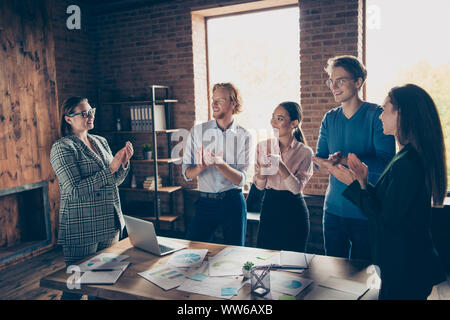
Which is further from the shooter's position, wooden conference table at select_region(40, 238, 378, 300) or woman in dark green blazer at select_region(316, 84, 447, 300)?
wooden conference table at select_region(40, 238, 378, 300)

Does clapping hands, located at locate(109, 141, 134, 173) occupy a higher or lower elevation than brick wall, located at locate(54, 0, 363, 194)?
lower

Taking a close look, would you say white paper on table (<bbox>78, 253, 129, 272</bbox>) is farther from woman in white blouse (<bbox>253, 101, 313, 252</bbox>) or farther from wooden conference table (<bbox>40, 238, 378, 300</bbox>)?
woman in white blouse (<bbox>253, 101, 313, 252</bbox>)

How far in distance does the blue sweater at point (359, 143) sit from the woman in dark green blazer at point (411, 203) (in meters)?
0.68

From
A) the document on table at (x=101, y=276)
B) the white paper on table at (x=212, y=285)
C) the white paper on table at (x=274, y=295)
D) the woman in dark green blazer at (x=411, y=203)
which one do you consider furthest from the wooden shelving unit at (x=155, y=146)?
the woman in dark green blazer at (x=411, y=203)

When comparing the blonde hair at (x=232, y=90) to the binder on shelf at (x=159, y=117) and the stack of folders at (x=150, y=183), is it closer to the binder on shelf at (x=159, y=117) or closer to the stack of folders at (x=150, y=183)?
the binder on shelf at (x=159, y=117)

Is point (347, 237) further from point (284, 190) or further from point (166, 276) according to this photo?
point (166, 276)

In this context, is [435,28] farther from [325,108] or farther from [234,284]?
[234,284]

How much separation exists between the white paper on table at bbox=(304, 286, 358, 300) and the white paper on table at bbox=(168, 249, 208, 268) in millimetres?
620

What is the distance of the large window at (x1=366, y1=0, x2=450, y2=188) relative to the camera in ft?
12.8

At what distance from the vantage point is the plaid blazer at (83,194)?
7.76 feet

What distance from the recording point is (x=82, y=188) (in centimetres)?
236

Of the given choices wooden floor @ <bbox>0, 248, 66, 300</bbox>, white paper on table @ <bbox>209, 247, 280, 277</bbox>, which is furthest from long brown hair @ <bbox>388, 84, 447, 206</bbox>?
wooden floor @ <bbox>0, 248, 66, 300</bbox>

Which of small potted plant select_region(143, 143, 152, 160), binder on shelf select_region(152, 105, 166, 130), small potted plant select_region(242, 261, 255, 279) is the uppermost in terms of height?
binder on shelf select_region(152, 105, 166, 130)

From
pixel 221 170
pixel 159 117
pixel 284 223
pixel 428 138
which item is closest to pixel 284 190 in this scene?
pixel 284 223
